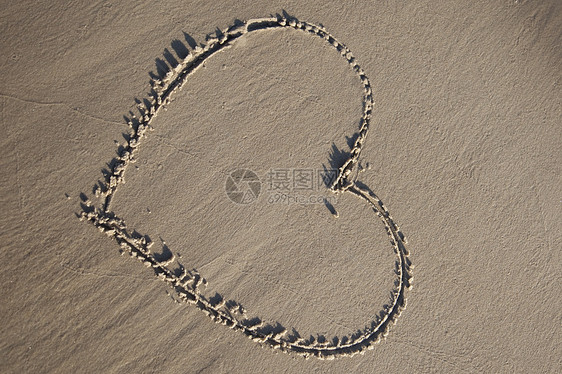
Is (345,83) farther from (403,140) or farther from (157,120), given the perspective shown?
(157,120)

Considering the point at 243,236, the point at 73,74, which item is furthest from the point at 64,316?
the point at 73,74

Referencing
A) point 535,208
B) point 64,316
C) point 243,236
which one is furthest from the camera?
point 535,208

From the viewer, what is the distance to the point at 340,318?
3.05 metres

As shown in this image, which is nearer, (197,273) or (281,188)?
(197,273)

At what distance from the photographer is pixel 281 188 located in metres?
3.05

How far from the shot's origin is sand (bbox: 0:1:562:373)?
2854 mm

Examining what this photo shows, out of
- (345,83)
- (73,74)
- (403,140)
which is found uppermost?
(73,74)

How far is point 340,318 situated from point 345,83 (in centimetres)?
218

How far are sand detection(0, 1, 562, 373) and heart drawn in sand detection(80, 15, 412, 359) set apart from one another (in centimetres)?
2

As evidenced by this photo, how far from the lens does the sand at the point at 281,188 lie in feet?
9.36

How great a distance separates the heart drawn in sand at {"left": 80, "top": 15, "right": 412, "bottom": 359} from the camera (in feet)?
9.48

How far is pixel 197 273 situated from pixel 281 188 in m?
1.07

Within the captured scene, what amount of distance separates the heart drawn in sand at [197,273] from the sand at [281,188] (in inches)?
0.7

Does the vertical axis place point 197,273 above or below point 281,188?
below
